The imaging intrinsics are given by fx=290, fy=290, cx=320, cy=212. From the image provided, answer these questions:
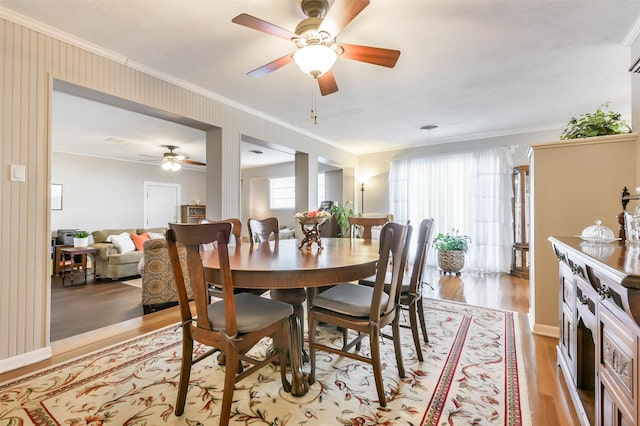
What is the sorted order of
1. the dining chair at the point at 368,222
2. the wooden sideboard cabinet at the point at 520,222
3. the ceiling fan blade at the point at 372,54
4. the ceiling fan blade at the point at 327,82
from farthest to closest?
the wooden sideboard cabinet at the point at 520,222 < the dining chair at the point at 368,222 < the ceiling fan blade at the point at 327,82 < the ceiling fan blade at the point at 372,54

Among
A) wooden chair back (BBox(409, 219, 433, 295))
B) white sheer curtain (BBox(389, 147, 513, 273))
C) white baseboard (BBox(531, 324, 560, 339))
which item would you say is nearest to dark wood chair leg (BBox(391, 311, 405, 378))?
wooden chair back (BBox(409, 219, 433, 295))

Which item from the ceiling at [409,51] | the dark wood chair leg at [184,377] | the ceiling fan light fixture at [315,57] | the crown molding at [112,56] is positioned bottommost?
the dark wood chair leg at [184,377]

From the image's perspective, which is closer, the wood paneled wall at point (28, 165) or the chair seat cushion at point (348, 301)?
the chair seat cushion at point (348, 301)

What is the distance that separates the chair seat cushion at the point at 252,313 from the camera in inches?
55.2

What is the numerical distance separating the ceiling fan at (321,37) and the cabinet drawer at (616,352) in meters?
1.71

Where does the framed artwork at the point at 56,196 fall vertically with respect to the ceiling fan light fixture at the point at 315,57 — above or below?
below

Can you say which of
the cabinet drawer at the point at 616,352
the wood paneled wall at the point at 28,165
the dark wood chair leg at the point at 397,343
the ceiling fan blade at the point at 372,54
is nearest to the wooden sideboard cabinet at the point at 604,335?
Result: the cabinet drawer at the point at 616,352

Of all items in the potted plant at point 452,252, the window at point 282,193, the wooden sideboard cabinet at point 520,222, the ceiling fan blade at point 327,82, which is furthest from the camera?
the window at point 282,193

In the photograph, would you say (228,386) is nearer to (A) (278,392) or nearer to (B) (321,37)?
(A) (278,392)

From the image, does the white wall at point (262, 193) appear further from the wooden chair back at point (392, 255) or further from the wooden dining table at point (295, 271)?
the wooden chair back at point (392, 255)

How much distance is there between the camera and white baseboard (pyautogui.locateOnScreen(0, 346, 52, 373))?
1.92 meters

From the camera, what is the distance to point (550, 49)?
7.91ft

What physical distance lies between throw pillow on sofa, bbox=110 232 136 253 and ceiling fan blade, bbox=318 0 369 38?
4.86 m

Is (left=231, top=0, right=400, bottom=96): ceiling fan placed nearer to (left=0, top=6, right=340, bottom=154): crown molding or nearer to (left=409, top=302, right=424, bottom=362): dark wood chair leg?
(left=0, top=6, right=340, bottom=154): crown molding
